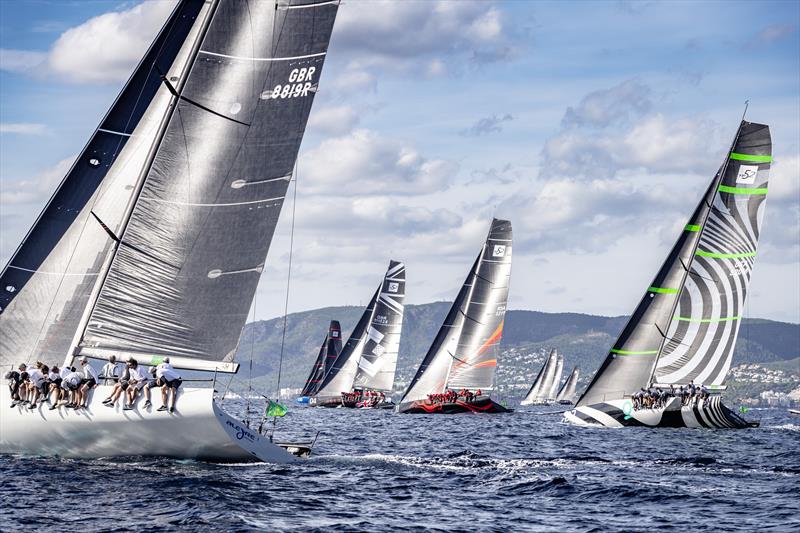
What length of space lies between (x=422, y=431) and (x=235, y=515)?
31334mm

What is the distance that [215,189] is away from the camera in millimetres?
26203

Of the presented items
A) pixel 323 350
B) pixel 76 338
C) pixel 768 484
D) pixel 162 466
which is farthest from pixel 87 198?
pixel 323 350

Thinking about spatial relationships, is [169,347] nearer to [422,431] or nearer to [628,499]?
[628,499]

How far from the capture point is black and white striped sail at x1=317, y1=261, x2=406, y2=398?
94.1 meters

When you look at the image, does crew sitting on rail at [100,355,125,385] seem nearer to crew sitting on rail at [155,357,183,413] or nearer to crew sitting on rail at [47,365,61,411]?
crew sitting on rail at [47,365,61,411]

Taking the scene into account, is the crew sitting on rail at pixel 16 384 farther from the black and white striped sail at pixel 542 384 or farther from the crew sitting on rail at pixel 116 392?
the black and white striped sail at pixel 542 384

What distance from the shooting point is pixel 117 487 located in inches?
875

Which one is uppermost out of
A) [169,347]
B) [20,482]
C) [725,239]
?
[725,239]

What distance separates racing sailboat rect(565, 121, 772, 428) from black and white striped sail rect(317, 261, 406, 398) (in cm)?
3882

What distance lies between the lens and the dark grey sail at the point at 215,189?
2578 cm

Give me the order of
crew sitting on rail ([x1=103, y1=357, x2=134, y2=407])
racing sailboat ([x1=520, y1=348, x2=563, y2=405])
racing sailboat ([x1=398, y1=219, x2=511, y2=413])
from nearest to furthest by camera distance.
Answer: crew sitting on rail ([x1=103, y1=357, x2=134, y2=407]), racing sailboat ([x1=398, y1=219, x2=511, y2=413]), racing sailboat ([x1=520, y1=348, x2=563, y2=405])

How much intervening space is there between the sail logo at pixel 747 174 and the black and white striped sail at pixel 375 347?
4225 cm

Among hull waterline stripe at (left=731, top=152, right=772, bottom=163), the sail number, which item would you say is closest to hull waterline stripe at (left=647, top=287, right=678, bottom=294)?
hull waterline stripe at (left=731, top=152, right=772, bottom=163)

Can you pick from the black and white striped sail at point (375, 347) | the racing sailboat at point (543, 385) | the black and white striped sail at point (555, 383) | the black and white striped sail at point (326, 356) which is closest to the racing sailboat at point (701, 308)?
the black and white striped sail at point (375, 347)
